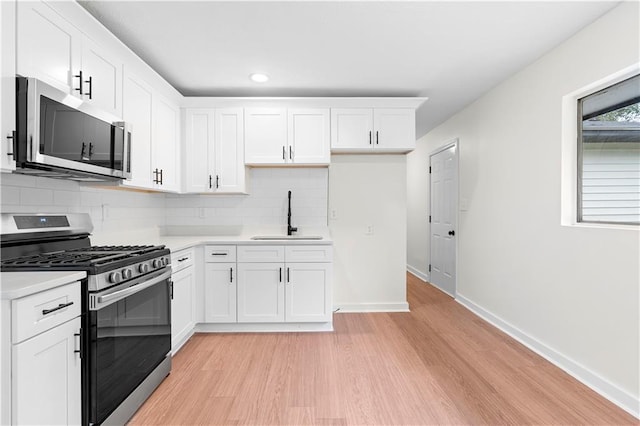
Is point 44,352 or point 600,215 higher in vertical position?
point 600,215

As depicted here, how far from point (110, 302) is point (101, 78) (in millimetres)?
1480

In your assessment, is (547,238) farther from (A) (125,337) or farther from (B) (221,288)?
(A) (125,337)

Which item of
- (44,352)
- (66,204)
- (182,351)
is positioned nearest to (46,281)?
(44,352)

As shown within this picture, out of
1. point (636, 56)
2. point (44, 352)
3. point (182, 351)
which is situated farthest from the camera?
point (182, 351)

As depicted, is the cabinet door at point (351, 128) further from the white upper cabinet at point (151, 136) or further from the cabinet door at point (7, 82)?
the cabinet door at point (7, 82)

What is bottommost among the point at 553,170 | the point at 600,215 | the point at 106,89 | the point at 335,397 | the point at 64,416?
the point at 335,397

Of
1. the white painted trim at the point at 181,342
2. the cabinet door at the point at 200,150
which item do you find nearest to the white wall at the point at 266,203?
the cabinet door at the point at 200,150

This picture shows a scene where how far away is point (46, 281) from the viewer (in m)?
1.35

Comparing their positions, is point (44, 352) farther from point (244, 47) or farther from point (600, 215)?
point (600, 215)

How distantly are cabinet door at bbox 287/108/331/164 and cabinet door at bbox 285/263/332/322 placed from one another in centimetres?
117

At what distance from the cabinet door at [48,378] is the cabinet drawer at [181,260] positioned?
3.66 ft

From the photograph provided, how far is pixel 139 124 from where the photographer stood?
8.63ft

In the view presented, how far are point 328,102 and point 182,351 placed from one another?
276 cm

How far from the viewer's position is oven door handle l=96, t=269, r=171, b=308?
5.32 ft
